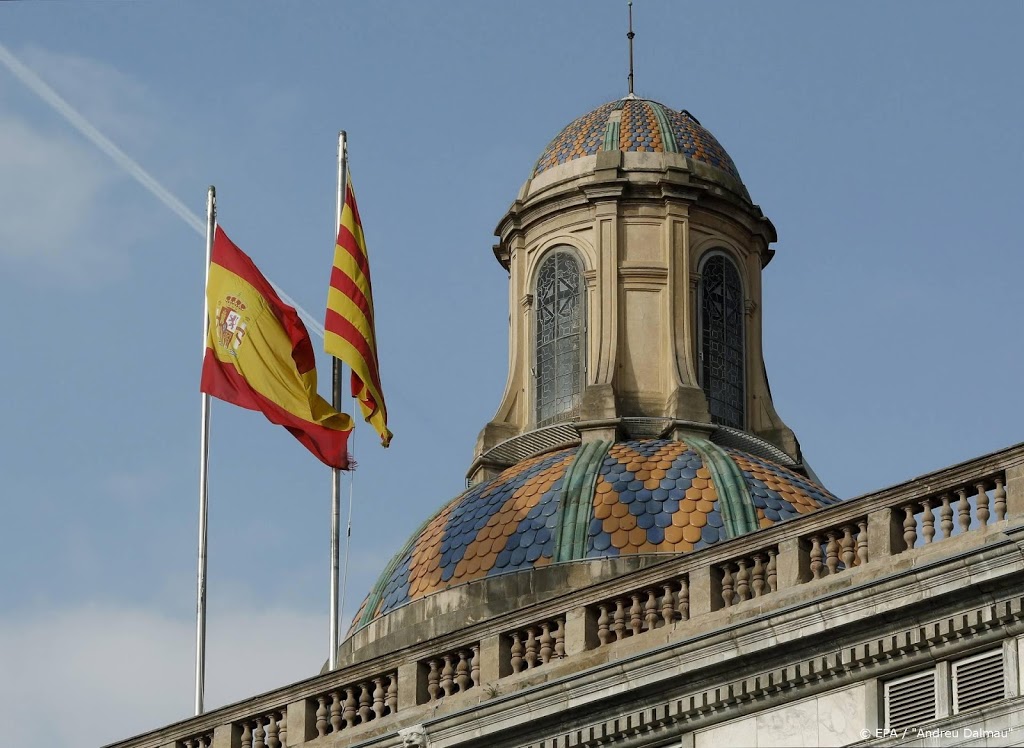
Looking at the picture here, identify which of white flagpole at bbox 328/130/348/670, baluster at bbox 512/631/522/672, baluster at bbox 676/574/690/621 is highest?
white flagpole at bbox 328/130/348/670

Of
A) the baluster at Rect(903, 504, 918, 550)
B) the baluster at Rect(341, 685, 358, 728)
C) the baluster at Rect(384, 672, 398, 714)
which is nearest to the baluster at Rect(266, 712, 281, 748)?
the baluster at Rect(341, 685, 358, 728)

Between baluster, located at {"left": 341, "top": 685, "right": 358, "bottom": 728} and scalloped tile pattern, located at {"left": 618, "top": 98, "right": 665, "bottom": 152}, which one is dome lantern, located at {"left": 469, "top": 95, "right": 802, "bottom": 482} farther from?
baluster, located at {"left": 341, "top": 685, "right": 358, "bottom": 728}

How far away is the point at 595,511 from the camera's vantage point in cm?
4625

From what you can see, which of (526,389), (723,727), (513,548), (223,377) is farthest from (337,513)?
(526,389)

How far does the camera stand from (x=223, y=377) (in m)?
41.5

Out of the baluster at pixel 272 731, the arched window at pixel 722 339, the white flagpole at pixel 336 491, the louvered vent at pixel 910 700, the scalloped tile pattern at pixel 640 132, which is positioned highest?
the scalloped tile pattern at pixel 640 132

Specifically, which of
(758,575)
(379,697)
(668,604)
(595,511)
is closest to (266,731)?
(379,697)

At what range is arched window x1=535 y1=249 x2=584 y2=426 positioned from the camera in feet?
173

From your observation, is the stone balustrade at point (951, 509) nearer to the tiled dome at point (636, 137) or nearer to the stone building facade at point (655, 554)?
the stone building facade at point (655, 554)

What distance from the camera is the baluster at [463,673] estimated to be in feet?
107

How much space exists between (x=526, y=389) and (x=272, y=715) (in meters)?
19.7

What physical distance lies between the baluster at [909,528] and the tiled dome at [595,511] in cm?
1545

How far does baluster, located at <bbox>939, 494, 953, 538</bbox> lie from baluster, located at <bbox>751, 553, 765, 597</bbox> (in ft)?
7.07

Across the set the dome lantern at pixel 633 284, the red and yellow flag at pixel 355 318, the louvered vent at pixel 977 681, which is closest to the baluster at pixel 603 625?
the louvered vent at pixel 977 681
